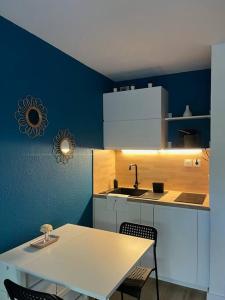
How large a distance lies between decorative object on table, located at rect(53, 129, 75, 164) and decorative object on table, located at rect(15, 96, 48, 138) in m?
0.21

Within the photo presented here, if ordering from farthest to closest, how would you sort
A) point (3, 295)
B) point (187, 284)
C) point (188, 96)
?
point (188, 96)
point (187, 284)
point (3, 295)

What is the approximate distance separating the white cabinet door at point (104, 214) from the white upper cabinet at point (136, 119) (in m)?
0.71

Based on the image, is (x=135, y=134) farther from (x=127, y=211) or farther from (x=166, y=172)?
(x=127, y=211)

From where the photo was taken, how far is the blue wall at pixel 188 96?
2.96m

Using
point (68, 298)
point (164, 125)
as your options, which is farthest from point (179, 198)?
point (68, 298)

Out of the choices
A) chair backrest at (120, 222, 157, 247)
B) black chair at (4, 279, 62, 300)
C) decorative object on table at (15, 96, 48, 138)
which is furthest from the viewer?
chair backrest at (120, 222, 157, 247)

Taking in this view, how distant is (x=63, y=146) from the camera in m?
2.46

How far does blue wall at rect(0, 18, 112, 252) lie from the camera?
6.13ft

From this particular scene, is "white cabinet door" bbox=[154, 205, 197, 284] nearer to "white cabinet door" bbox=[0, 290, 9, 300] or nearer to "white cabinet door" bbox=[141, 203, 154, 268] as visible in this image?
"white cabinet door" bbox=[141, 203, 154, 268]

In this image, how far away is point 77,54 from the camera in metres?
2.50

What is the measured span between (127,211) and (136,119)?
3.65 ft

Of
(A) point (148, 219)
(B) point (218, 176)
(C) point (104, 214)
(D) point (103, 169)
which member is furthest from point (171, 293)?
(D) point (103, 169)

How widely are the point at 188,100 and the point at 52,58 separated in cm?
173

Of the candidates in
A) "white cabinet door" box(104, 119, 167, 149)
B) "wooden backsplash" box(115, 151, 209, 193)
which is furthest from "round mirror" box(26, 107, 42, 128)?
"wooden backsplash" box(115, 151, 209, 193)
